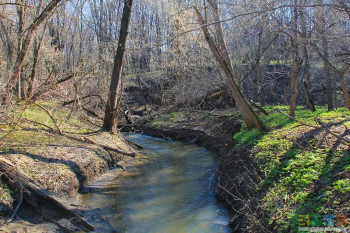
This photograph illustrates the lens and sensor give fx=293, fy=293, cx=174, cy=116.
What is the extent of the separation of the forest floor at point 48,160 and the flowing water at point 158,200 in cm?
53

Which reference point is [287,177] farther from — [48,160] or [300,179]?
[48,160]

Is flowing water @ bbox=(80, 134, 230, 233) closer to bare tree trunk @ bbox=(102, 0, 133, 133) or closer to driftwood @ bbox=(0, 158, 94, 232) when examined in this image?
driftwood @ bbox=(0, 158, 94, 232)

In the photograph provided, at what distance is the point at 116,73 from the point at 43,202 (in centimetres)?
741

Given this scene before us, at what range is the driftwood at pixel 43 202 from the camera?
19.6 ft

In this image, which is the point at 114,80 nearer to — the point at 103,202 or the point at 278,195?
the point at 103,202

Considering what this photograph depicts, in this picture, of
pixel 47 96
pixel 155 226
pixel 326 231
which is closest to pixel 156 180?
pixel 155 226

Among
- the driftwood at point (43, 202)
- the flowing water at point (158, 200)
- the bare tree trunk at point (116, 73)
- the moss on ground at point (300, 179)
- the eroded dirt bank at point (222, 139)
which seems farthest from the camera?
the bare tree trunk at point (116, 73)

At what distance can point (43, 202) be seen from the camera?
20.7 ft

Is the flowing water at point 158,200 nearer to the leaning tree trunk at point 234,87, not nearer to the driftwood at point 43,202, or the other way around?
the driftwood at point 43,202

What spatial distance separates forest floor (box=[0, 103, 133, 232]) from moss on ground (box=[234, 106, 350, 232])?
4.26 meters

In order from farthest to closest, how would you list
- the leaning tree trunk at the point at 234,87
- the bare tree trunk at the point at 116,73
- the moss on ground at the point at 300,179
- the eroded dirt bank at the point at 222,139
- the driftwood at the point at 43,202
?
the bare tree trunk at the point at 116,73, the leaning tree trunk at the point at 234,87, the eroded dirt bank at the point at 222,139, the driftwood at the point at 43,202, the moss on ground at the point at 300,179

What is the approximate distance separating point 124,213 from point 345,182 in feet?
15.3

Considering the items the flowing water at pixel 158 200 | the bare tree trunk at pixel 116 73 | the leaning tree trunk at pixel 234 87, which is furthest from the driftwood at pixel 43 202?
the leaning tree trunk at pixel 234 87

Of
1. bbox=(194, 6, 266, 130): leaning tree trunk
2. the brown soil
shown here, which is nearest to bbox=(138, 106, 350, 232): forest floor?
bbox=(194, 6, 266, 130): leaning tree trunk
